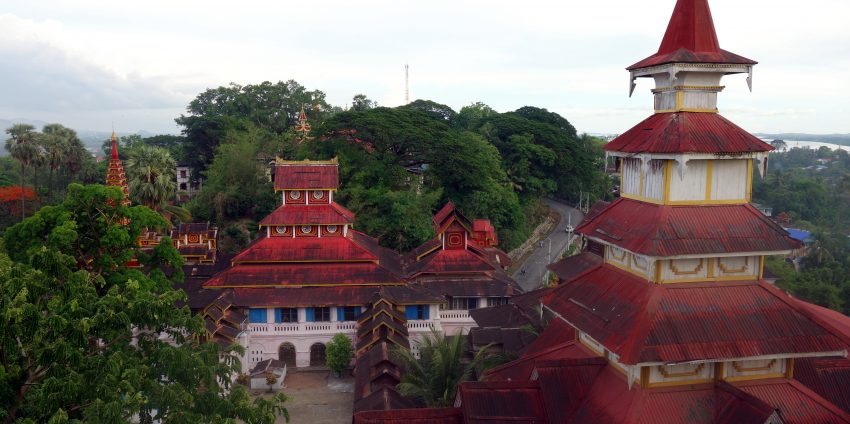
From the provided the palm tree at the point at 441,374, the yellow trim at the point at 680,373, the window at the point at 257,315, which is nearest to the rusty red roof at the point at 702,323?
the yellow trim at the point at 680,373

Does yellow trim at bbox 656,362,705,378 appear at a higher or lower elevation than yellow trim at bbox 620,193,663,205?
lower

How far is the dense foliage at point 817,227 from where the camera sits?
35.2 metres

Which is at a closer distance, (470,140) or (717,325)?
(717,325)

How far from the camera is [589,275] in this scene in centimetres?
1461

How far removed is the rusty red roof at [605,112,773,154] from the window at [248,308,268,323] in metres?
19.3

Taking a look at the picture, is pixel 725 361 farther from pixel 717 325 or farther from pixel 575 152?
pixel 575 152

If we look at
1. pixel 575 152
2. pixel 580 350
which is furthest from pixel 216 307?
pixel 575 152

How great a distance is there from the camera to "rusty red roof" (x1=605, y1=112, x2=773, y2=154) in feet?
40.0

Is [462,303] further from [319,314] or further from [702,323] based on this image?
[702,323]

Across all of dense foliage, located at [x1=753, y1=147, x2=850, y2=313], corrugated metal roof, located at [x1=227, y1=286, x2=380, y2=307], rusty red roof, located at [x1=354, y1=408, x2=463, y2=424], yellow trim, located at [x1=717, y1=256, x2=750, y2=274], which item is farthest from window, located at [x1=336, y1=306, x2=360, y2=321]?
dense foliage, located at [x1=753, y1=147, x2=850, y2=313]

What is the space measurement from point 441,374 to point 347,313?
10113 mm

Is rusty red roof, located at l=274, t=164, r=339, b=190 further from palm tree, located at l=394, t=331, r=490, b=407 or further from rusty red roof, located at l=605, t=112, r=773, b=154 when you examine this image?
rusty red roof, located at l=605, t=112, r=773, b=154

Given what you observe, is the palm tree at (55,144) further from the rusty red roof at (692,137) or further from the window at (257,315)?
the rusty red roof at (692,137)

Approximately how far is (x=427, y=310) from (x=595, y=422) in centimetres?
1625
